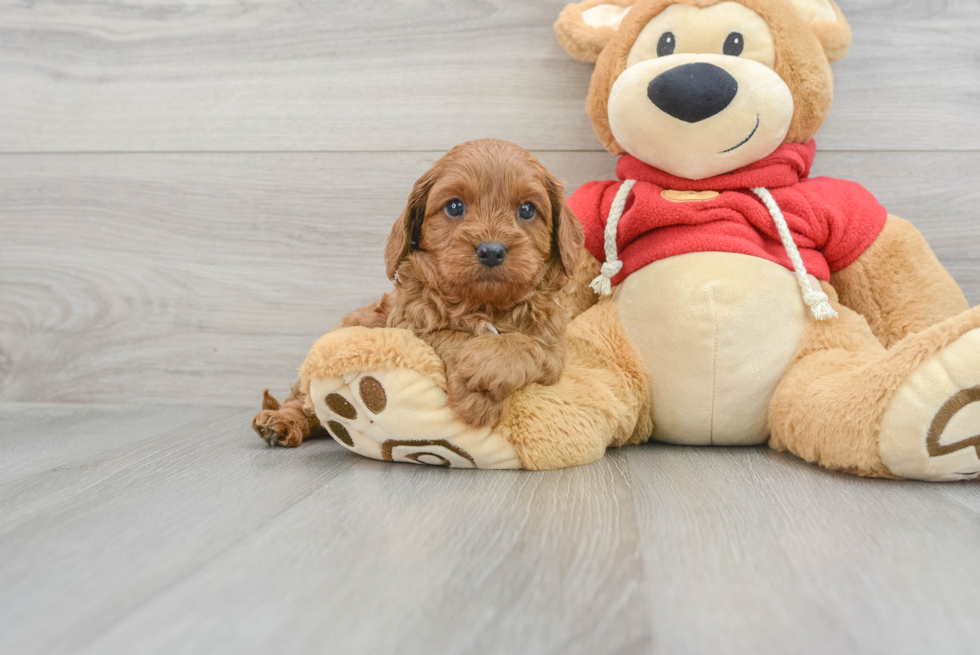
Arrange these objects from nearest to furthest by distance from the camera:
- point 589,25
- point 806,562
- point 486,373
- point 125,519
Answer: point 806,562
point 125,519
point 486,373
point 589,25

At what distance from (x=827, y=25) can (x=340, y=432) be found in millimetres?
1140

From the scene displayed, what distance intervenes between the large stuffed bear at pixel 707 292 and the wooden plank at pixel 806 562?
115mm

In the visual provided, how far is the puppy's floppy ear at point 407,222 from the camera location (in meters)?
1.07

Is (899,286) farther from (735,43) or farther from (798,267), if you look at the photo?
(735,43)

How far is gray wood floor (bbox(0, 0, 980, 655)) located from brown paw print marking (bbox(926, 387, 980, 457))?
6 centimetres

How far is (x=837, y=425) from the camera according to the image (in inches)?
39.6

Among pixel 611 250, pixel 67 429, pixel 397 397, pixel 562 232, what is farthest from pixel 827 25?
pixel 67 429

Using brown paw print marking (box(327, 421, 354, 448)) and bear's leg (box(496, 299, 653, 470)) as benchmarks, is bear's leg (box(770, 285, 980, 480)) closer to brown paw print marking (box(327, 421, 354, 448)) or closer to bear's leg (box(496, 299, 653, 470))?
bear's leg (box(496, 299, 653, 470))

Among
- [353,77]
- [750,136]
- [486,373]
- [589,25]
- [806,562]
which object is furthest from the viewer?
[353,77]

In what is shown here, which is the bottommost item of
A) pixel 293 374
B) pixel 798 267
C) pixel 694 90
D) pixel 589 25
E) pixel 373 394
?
pixel 293 374

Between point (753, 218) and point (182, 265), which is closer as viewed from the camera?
point (753, 218)

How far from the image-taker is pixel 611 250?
4.20ft

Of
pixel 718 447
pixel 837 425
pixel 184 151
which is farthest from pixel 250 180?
pixel 837 425

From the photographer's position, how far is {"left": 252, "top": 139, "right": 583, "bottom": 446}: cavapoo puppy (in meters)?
0.99
